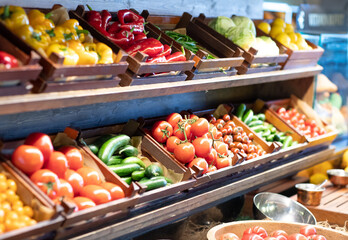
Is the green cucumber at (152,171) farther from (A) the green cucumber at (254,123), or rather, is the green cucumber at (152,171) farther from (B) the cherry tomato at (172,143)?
(A) the green cucumber at (254,123)

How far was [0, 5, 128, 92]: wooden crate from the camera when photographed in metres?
2.40

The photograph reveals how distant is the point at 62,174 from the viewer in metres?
2.66

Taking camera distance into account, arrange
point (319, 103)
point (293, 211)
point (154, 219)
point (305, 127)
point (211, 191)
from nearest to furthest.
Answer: point (154, 219) < point (211, 191) < point (293, 211) < point (305, 127) < point (319, 103)

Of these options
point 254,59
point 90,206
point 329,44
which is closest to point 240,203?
point 254,59

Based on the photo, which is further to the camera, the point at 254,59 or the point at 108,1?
the point at 254,59

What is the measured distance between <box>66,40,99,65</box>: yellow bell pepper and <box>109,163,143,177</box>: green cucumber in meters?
0.73

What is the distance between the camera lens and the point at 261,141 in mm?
4164

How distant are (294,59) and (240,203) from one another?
143cm

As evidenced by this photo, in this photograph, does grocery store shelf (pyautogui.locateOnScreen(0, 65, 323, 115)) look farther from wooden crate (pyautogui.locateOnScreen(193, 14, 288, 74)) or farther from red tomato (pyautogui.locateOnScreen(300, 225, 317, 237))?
red tomato (pyautogui.locateOnScreen(300, 225, 317, 237))

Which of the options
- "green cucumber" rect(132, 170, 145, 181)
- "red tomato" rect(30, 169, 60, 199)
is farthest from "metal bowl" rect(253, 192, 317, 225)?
"red tomato" rect(30, 169, 60, 199)

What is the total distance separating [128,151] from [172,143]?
0.36 metres

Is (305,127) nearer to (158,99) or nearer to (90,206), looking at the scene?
(158,99)

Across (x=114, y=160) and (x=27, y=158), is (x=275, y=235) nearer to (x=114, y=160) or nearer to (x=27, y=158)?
(x=114, y=160)

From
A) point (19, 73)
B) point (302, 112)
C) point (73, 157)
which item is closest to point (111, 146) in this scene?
point (73, 157)
